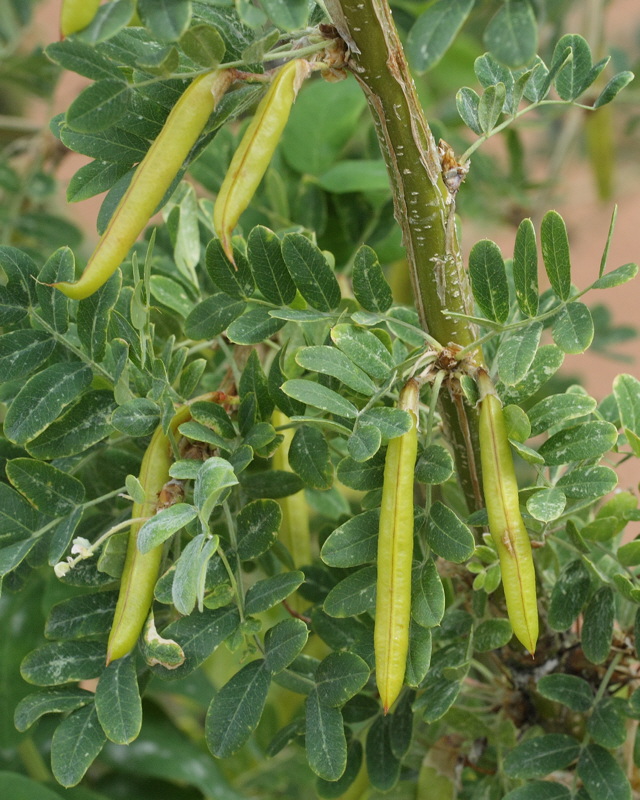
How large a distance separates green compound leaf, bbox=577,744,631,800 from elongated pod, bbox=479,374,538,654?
11 centimetres

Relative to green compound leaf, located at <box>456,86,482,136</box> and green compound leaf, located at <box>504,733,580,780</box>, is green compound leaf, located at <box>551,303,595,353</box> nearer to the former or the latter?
green compound leaf, located at <box>456,86,482,136</box>

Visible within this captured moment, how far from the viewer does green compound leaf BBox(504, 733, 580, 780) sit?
Answer: 401mm

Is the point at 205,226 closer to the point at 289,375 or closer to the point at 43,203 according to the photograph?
the point at 289,375

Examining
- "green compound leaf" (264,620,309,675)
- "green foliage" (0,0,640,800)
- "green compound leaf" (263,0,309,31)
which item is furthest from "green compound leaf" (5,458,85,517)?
"green compound leaf" (263,0,309,31)

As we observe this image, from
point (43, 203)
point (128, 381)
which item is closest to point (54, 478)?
point (128, 381)

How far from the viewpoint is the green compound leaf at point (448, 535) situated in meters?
0.33

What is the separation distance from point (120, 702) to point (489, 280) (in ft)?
0.73

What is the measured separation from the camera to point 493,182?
848 millimetres

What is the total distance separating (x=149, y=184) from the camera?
29 cm

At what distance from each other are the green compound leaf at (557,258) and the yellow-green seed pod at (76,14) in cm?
19

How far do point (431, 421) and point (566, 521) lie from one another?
10cm

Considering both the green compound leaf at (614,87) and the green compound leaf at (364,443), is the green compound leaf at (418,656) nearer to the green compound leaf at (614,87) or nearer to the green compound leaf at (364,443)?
the green compound leaf at (364,443)

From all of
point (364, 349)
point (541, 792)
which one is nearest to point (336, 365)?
point (364, 349)

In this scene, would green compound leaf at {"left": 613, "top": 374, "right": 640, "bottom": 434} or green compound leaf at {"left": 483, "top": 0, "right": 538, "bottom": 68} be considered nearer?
green compound leaf at {"left": 483, "top": 0, "right": 538, "bottom": 68}
